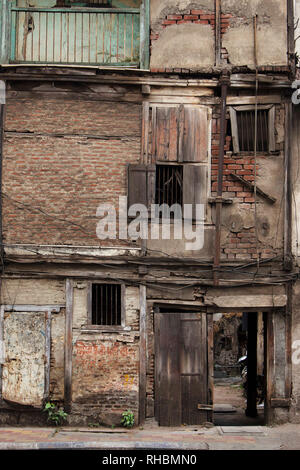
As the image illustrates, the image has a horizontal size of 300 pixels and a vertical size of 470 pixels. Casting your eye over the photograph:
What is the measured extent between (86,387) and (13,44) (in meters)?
7.06

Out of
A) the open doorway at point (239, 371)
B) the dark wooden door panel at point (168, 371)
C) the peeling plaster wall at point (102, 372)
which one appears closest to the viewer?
the peeling plaster wall at point (102, 372)

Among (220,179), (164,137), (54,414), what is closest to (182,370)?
(54,414)

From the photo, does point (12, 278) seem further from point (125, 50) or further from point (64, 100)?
point (125, 50)

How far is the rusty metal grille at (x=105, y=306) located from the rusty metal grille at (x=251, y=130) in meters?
3.99

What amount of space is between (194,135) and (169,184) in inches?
43.7

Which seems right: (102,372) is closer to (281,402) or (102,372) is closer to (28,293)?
(28,293)

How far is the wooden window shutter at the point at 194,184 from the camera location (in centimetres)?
1080

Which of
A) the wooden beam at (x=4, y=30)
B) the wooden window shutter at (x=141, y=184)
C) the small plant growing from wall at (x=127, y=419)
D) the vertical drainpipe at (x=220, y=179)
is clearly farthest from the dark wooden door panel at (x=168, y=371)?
the wooden beam at (x=4, y=30)

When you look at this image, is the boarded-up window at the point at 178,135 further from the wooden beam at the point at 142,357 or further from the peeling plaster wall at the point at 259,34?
the wooden beam at the point at 142,357

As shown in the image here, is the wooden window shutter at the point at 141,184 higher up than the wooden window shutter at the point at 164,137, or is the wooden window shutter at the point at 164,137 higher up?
the wooden window shutter at the point at 164,137
